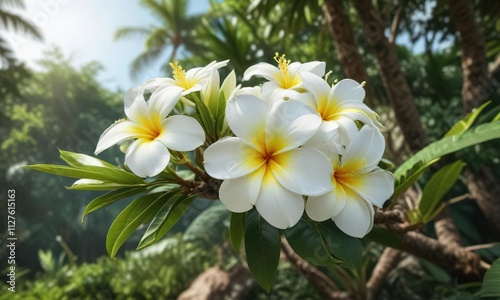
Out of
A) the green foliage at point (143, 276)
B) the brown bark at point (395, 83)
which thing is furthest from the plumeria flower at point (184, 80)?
the green foliage at point (143, 276)

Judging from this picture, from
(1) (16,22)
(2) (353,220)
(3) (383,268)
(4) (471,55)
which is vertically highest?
(1) (16,22)

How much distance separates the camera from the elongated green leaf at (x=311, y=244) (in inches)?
26.3

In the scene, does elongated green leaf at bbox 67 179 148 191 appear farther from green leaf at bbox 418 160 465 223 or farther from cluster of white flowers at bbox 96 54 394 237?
green leaf at bbox 418 160 465 223

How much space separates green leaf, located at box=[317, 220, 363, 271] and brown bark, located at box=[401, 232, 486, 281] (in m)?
0.87

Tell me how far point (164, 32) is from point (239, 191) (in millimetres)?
16747

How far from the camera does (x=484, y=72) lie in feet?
9.55

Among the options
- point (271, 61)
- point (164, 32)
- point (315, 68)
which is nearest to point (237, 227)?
point (315, 68)

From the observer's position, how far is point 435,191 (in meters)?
1.19

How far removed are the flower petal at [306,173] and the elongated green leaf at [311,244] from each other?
15 centimetres

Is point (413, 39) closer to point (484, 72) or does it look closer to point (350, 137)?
point (484, 72)

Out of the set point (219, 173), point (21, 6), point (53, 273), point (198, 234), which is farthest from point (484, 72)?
point (21, 6)

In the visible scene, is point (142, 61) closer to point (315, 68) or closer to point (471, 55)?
point (471, 55)

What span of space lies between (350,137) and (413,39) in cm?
577

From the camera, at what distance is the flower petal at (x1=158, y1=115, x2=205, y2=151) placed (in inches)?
24.0
